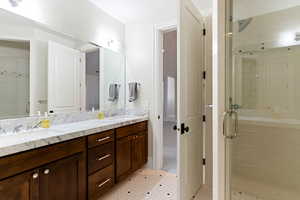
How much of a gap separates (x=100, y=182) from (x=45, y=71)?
138 cm

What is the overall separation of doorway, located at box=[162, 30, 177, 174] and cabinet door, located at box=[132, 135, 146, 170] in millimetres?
482

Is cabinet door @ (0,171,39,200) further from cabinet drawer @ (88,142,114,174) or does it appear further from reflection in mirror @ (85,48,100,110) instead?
reflection in mirror @ (85,48,100,110)

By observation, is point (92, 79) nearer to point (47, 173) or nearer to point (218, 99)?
point (47, 173)

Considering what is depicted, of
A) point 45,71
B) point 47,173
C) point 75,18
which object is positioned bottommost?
point 47,173

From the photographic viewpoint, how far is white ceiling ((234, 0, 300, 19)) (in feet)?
5.60

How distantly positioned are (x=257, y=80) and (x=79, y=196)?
2.06 meters

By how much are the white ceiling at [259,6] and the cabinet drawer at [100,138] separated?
180 centimetres

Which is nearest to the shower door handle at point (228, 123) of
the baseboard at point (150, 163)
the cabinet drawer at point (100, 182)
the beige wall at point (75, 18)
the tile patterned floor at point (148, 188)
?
the tile patterned floor at point (148, 188)

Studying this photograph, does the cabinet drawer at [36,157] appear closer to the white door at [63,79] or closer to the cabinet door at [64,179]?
the cabinet door at [64,179]

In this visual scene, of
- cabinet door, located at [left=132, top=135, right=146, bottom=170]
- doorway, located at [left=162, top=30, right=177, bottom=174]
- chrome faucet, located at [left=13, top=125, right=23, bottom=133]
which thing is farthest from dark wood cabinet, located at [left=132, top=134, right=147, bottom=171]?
chrome faucet, located at [left=13, top=125, right=23, bottom=133]

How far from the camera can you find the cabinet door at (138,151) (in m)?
2.67

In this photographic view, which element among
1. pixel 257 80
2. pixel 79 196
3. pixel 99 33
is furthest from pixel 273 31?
pixel 79 196

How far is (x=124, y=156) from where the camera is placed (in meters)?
2.44

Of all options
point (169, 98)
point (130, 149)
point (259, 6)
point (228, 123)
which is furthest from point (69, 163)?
point (169, 98)
